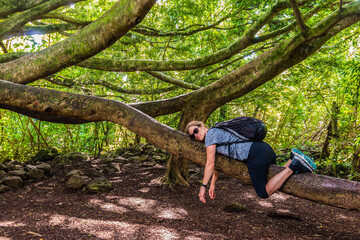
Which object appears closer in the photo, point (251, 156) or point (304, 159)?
point (304, 159)

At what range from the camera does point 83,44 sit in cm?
384

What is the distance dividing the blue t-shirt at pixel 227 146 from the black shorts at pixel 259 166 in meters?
0.07

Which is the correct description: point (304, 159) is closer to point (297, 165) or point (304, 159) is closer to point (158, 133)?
point (297, 165)

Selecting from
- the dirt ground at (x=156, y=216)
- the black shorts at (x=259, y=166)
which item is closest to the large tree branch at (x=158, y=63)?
the dirt ground at (x=156, y=216)

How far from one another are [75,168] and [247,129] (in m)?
5.59

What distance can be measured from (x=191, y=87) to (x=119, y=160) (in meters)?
3.46

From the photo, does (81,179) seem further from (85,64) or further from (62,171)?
(85,64)

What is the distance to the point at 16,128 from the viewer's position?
897 centimetres

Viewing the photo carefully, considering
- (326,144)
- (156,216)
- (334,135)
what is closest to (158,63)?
(156,216)

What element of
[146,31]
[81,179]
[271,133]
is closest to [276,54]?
[146,31]

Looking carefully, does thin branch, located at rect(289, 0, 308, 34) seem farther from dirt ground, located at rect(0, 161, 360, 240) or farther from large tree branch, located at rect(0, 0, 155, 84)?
dirt ground, located at rect(0, 161, 360, 240)

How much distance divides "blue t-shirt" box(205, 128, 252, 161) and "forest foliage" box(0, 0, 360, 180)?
3.03m

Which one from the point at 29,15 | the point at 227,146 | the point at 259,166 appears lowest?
the point at 259,166

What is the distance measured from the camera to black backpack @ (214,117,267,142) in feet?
9.40
